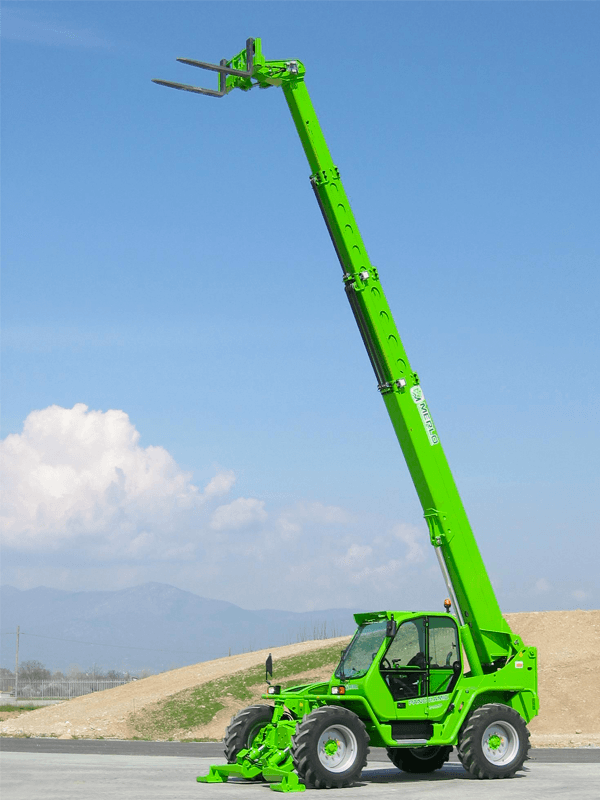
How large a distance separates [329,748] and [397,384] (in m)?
6.61

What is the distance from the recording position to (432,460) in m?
18.6

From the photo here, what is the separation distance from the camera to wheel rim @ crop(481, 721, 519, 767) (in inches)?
691

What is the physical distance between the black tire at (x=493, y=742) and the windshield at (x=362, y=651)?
2062mm

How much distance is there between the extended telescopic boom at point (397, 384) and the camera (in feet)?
60.4

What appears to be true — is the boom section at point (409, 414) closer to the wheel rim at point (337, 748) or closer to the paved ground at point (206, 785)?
the paved ground at point (206, 785)

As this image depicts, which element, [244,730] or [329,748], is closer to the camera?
[329,748]

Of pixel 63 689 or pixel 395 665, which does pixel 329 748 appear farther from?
pixel 63 689

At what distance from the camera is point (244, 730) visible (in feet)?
59.0

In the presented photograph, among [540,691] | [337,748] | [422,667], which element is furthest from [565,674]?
[337,748]

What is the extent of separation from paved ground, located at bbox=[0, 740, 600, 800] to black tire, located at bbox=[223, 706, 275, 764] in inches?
30.2

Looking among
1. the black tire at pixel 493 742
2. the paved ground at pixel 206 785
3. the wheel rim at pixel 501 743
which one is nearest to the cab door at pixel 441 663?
the black tire at pixel 493 742

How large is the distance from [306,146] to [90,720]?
81.4 feet

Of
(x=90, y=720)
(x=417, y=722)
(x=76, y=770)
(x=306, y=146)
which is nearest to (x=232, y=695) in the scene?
(x=90, y=720)

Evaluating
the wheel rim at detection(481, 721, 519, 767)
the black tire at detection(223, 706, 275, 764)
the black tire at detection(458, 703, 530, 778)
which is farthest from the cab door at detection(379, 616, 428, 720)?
the black tire at detection(223, 706, 275, 764)
